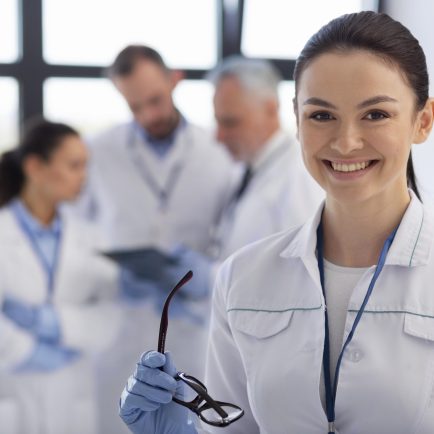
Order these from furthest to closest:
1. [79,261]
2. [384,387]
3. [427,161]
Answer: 1. [79,261]
2. [427,161]
3. [384,387]

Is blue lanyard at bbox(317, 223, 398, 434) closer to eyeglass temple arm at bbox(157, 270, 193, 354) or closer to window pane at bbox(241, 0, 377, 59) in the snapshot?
eyeglass temple arm at bbox(157, 270, 193, 354)

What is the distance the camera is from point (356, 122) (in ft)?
3.97

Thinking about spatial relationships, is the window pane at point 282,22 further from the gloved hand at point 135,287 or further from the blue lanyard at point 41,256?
the blue lanyard at point 41,256

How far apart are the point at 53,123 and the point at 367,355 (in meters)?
2.27

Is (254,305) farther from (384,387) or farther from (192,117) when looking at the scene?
(192,117)

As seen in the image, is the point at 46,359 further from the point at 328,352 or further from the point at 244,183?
the point at 328,352

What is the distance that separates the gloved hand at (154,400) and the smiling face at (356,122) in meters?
0.38

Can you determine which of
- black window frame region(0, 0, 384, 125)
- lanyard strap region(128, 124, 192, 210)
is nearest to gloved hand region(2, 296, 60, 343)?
lanyard strap region(128, 124, 192, 210)

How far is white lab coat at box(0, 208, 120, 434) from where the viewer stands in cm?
307

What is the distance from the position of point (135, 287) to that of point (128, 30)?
1.10 m

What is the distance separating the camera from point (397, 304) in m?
1.24

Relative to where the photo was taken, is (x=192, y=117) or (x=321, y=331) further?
(x=192, y=117)

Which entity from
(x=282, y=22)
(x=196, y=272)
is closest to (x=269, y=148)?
(x=196, y=272)

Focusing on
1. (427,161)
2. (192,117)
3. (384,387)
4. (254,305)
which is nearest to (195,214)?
(192,117)
